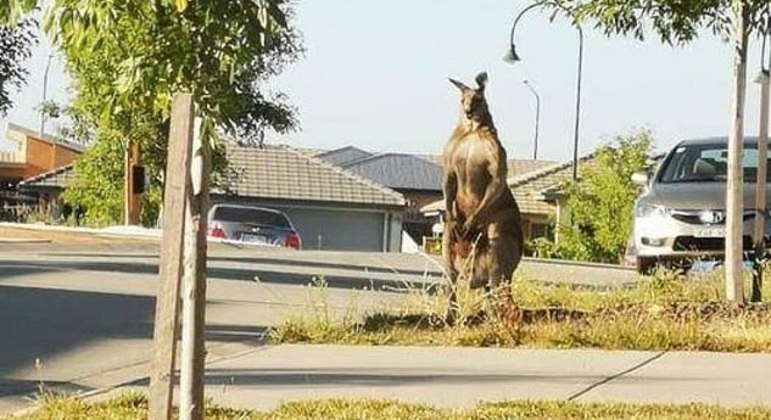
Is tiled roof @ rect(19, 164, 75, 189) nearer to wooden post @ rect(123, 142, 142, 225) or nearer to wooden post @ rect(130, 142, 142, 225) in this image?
wooden post @ rect(130, 142, 142, 225)

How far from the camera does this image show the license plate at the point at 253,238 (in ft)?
132

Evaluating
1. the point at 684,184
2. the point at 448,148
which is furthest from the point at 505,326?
the point at 684,184

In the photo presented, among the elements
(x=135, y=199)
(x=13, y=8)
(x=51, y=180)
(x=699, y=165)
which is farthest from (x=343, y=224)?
(x=13, y=8)

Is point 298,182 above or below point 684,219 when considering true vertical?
above

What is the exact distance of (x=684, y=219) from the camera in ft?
57.2

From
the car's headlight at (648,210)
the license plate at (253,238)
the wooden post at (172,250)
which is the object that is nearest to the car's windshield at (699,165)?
the car's headlight at (648,210)

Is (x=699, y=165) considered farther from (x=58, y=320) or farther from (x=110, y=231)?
(x=110, y=231)

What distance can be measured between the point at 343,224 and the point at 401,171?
21.5m

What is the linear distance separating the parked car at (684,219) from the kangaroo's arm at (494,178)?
12.7ft

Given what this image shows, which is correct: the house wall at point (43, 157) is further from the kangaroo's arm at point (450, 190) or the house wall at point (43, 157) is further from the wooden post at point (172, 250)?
the wooden post at point (172, 250)

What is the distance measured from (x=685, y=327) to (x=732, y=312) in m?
1.04

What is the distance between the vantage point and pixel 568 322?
540 inches

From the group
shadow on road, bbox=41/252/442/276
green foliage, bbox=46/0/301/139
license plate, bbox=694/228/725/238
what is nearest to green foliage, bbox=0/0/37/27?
green foliage, bbox=46/0/301/139

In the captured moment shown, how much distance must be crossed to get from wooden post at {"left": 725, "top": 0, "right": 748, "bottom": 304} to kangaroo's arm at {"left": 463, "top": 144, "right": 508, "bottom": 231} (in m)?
2.05
